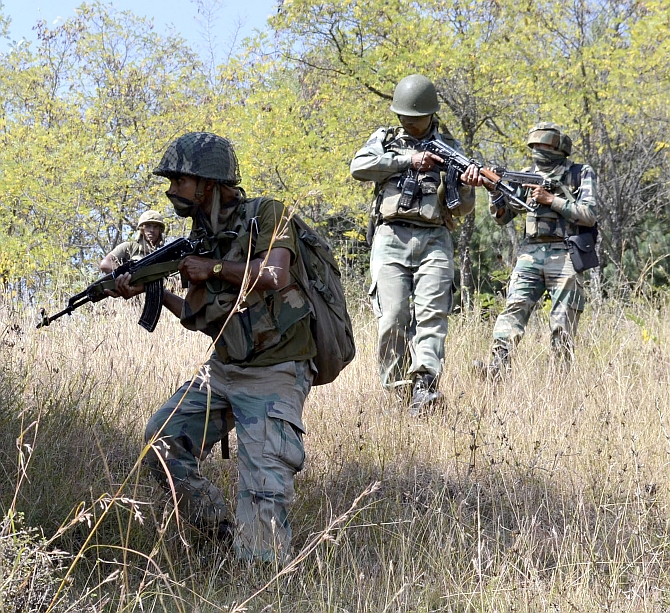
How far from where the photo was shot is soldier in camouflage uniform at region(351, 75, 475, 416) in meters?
5.49

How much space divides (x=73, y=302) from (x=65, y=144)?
11902mm

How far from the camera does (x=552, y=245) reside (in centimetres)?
682

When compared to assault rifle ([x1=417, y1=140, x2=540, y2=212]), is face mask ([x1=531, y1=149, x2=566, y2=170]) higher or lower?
higher

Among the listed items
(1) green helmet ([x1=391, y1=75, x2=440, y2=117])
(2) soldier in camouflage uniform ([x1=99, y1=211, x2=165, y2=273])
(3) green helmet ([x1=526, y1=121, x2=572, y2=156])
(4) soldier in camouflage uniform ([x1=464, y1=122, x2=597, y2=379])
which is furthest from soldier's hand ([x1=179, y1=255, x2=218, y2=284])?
(2) soldier in camouflage uniform ([x1=99, y1=211, x2=165, y2=273])

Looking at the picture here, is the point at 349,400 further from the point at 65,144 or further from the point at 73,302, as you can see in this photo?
the point at 65,144

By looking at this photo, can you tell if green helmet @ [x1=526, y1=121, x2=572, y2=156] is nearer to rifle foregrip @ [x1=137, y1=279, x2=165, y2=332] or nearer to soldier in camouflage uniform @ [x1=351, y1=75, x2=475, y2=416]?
soldier in camouflage uniform @ [x1=351, y1=75, x2=475, y2=416]

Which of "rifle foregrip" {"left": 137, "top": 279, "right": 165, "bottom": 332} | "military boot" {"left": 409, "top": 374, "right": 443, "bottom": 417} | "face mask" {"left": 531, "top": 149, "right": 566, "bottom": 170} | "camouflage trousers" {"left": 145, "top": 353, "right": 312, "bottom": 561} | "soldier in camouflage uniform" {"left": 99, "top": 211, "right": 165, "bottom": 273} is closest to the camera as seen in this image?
"camouflage trousers" {"left": 145, "top": 353, "right": 312, "bottom": 561}

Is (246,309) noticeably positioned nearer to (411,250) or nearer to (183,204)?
(183,204)

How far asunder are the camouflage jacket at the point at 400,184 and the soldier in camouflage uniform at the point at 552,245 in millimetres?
961

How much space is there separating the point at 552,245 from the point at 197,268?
4.15m

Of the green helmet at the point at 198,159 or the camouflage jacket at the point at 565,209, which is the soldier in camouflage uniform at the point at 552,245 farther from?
the green helmet at the point at 198,159

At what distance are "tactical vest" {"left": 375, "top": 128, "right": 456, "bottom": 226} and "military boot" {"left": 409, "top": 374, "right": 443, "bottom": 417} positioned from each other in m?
1.03

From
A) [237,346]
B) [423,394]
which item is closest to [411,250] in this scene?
[423,394]

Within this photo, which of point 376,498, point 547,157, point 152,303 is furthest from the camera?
point 547,157
